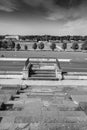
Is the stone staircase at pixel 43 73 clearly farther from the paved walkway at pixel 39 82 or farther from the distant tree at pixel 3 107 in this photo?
the distant tree at pixel 3 107

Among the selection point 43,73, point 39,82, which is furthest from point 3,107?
point 43,73

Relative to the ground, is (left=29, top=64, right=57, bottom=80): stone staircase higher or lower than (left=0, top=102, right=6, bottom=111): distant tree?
lower

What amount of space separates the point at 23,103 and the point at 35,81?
599 cm

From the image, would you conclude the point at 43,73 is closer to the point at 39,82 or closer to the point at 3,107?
the point at 39,82

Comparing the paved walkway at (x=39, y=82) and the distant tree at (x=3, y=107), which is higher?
the distant tree at (x=3, y=107)

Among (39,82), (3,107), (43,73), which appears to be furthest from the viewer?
(43,73)

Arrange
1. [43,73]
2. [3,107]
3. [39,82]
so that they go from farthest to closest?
[43,73] → [39,82] → [3,107]

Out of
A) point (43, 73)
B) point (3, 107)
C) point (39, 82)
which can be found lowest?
point (39, 82)

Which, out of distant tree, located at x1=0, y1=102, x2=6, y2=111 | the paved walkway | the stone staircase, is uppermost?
distant tree, located at x1=0, y1=102, x2=6, y2=111

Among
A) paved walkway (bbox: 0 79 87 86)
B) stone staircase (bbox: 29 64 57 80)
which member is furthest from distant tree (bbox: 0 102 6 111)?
stone staircase (bbox: 29 64 57 80)

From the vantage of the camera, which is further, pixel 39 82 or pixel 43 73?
pixel 43 73

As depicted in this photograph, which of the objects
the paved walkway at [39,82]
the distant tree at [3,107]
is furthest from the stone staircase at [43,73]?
the distant tree at [3,107]

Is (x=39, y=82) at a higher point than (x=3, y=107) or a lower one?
lower

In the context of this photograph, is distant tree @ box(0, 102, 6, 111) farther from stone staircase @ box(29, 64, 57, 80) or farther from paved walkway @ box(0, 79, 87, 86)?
stone staircase @ box(29, 64, 57, 80)
